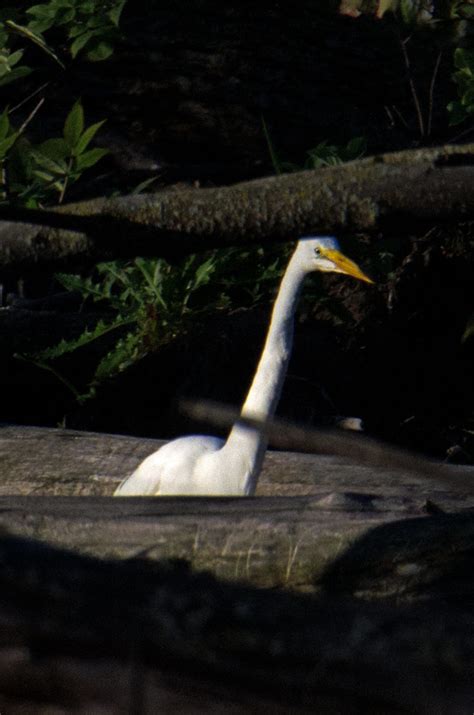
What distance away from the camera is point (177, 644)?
32.7 inches

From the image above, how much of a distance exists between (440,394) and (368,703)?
5.97 meters

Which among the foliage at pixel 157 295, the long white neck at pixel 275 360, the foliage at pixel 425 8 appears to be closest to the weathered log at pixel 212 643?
the long white neck at pixel 275 360

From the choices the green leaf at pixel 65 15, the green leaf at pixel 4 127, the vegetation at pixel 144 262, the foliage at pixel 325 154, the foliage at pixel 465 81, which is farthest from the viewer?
the foliage at pixel 325 154

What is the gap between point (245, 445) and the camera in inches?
171

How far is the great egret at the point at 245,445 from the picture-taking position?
425 centimetres

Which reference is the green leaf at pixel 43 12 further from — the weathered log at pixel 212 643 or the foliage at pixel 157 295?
the weathered log at pixel 212 643

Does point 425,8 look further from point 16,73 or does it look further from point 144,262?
point 16,73

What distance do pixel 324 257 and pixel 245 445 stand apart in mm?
979

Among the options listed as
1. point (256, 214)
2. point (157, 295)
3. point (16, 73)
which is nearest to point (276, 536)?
point (256, 214)

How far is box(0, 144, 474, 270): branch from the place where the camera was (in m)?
1.40

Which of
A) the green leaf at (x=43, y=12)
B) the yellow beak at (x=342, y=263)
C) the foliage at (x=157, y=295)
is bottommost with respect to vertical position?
the foliage at (x=157, y=295)

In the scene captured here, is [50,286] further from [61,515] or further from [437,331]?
[61,515]

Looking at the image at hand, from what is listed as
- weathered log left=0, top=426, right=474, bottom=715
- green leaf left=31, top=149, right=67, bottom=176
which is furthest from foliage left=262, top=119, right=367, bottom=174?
weathered log left=0, top=426, right=474, bottom=715

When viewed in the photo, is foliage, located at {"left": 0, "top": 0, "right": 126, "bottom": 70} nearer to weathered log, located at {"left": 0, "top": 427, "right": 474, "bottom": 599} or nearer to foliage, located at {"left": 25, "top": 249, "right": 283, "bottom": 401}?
foliage, located at {"left": 25, "top": 249, "right": 283, "bottom": 401}
